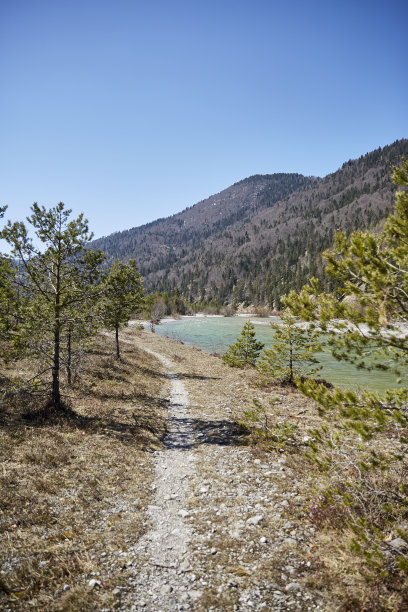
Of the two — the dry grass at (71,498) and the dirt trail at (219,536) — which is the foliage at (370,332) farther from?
the dry grass at (71,498)

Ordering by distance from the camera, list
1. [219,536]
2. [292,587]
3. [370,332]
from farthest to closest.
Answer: [219,536], [370,332], [292,587]

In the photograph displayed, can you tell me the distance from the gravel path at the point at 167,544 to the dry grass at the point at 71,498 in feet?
1.00

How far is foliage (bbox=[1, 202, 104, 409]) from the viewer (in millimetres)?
10688

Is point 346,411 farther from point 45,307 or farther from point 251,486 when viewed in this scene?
point 45,307

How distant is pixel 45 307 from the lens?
11680mm

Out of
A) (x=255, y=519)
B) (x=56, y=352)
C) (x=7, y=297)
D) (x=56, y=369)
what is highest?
(x=7, y=297)

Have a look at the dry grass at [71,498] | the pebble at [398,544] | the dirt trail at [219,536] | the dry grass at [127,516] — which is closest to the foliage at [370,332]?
the pebble at [398,544]

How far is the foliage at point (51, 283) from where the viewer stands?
35.1 ft

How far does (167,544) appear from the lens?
555 cm

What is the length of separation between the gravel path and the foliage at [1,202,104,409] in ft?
19.8

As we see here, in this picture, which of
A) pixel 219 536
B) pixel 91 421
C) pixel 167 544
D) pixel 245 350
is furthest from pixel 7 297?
pixel 245 350

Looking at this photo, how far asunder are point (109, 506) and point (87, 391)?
979 cm

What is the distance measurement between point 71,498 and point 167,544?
2.63 metres

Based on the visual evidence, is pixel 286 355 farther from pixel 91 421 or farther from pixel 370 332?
pixel 370 332
